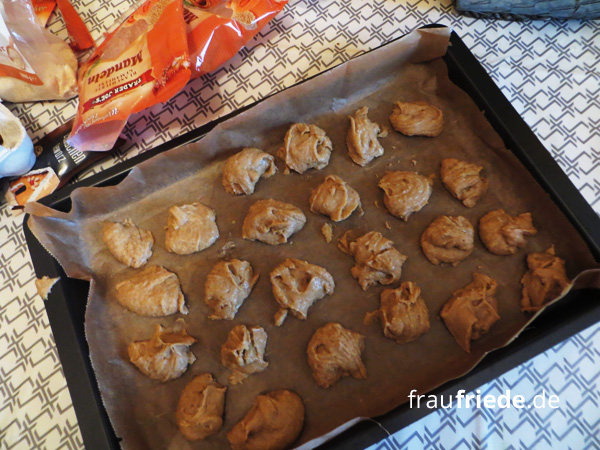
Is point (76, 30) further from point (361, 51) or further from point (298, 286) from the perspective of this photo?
point (298, 286)

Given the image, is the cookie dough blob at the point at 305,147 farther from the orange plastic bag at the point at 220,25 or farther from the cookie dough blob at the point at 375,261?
the orange plastic bag at the point at 220,25

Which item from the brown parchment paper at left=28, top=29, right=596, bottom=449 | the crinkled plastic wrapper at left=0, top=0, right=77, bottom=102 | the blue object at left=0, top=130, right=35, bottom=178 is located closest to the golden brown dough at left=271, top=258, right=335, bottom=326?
the brown parchment paper at left=28, top=29, right=596, bottom=449

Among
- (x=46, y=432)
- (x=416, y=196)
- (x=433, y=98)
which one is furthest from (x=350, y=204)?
(x=46, y=432)

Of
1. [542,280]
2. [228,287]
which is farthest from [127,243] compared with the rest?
[542,280]

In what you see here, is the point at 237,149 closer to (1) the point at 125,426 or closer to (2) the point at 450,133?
(2) the point at 450,133

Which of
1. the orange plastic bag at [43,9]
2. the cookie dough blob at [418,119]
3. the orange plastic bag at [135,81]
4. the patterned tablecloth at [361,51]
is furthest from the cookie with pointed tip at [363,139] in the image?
the orange plastic bag at [43,9]
